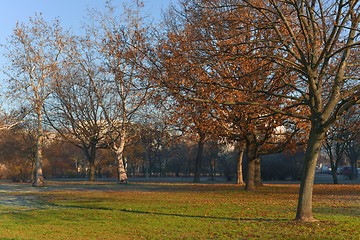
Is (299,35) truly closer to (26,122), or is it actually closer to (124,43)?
(124,43)

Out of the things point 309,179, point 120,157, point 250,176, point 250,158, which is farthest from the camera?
point 120,157

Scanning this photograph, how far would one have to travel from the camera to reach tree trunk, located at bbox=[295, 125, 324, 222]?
14.0m

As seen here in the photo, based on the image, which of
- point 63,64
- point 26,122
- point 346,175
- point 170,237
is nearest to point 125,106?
point 63,64

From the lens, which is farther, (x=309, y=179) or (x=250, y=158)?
(x=250, y=158)

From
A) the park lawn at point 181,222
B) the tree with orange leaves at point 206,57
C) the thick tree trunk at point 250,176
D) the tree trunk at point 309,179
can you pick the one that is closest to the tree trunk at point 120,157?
the thick tree trunk at point 250,176

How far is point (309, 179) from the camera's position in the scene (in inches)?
555

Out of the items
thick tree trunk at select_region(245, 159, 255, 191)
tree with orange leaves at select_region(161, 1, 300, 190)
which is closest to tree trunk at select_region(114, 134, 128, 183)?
thick tree trunk at select_region(245, 159, 255, 191)

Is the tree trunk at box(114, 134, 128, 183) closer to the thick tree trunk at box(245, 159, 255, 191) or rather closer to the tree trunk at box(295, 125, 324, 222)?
the thick tree trunk at box(245, 159, 255, 191)

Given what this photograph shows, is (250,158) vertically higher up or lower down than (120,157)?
lower down

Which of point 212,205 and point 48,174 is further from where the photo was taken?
point 48,174

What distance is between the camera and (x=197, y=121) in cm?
1997

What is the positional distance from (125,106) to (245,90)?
31.0 metres

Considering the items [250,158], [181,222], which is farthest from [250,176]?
[181,222]

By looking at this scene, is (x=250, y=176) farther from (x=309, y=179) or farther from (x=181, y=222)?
(x=309, y=179)
